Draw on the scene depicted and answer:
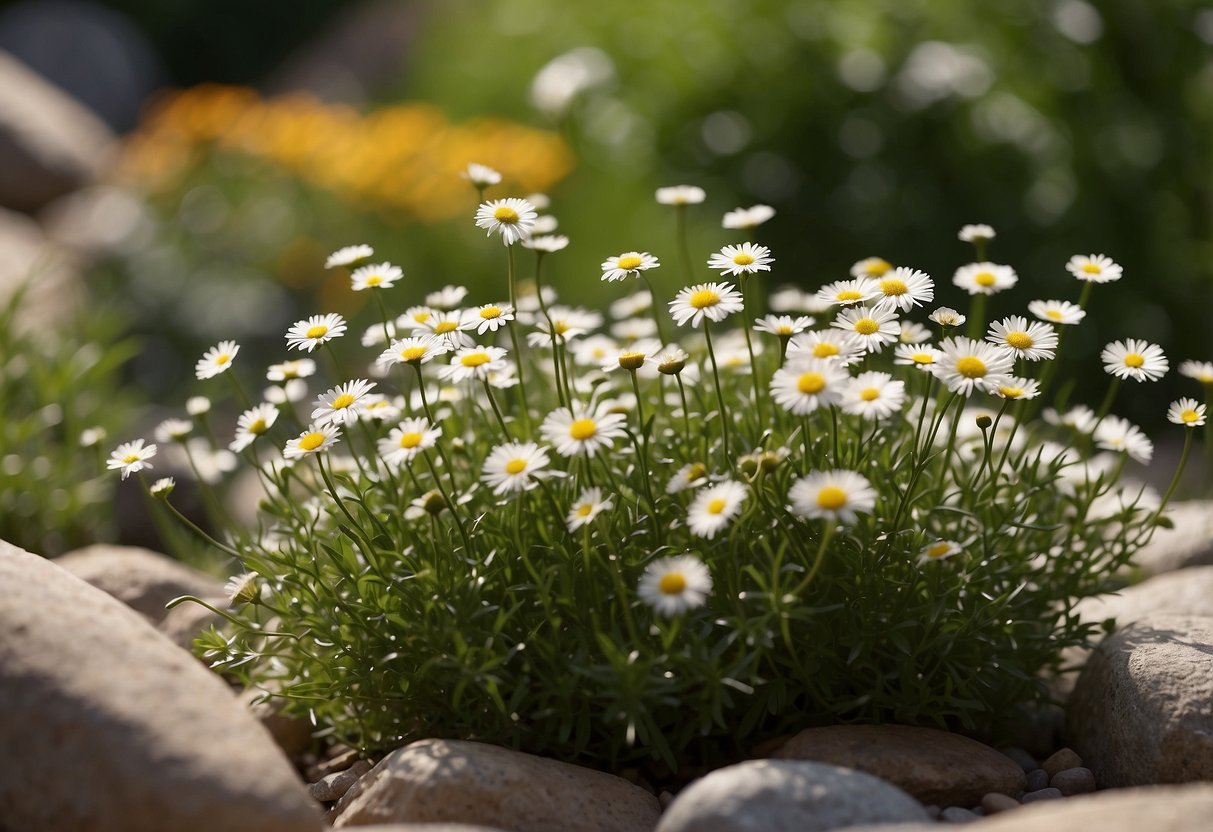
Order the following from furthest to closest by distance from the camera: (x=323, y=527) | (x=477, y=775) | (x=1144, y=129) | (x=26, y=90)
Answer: (x=26, y=90) → (x=1144, y=129) → (x=323, y=527) → (x=477, y=775)

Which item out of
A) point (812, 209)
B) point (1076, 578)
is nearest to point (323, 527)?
point (1076, 578)

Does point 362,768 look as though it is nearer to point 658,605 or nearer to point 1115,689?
point 658,605

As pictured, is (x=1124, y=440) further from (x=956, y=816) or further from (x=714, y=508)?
(x=714, y=508)

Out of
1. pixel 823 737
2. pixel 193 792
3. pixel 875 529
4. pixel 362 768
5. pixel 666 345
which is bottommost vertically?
pixel 362 768

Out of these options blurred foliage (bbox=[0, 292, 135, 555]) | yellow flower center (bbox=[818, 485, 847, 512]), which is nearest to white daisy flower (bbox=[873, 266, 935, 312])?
yellow flower center (bbox=[818, 485, 847, 512])

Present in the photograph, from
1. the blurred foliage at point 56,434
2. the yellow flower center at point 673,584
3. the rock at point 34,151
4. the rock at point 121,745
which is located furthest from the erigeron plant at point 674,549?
the rock at point 34,151

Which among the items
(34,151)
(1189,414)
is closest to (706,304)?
(1189,414)

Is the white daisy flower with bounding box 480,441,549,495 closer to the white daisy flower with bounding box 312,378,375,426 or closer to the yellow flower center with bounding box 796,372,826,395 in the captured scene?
the white daisy flower with bounding box 312,378,375,426

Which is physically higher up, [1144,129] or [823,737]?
[1144,129]
